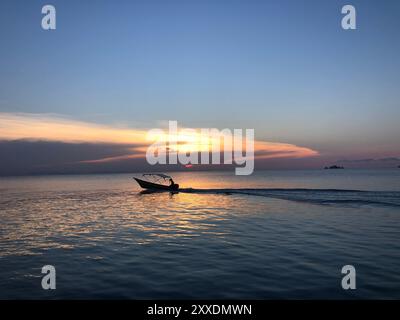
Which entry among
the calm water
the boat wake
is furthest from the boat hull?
the calm water

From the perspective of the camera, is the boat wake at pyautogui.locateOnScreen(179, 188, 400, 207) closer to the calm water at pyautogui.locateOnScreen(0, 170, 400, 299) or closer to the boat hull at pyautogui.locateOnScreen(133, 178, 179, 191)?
the boat hull at pyautogui.locateOnScreen(133, 178, 179, 191)

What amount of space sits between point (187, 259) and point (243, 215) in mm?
18293

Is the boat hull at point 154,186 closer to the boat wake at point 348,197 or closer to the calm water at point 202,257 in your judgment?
the boat wake at point 348,197

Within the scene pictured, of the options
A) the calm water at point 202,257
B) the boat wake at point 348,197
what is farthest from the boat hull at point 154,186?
the calm water at point 202,257

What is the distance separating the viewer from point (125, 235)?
23500 millimetres

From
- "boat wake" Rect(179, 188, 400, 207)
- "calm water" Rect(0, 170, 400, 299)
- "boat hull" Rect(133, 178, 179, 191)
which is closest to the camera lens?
"calm water" Rect(0, 170, 400, 299)

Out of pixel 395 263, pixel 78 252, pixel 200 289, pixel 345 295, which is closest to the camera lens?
pixel 345 295

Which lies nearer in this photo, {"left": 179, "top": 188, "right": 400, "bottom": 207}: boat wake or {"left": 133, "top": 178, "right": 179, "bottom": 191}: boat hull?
{"left": 179, "top": 188, "right": 400, "bottom": 207}: boat wake

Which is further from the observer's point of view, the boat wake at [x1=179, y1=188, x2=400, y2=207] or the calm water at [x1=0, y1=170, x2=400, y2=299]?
the boat wake at [x1=179, y1=188, x2=400, y2=207]

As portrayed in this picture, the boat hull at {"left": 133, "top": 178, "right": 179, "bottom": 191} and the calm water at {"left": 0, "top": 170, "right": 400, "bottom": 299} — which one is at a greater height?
the calm water at {"left": 0, "top": 170, "right": 400, "bottom": 299}

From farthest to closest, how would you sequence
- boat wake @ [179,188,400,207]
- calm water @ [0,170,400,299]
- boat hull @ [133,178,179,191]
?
1. boat hull @ [133,178,179,191]
2. boat wake @ [179,188,400,207]
3. calm water @ [0,170,400,299]
